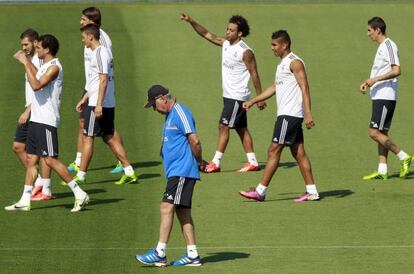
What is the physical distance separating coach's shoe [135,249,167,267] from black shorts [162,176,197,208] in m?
0.66

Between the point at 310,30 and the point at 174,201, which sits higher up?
the point at 310,30

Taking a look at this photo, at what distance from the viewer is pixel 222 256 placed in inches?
657

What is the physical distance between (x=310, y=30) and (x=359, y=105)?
17.6ft

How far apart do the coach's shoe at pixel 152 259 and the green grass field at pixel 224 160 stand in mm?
96

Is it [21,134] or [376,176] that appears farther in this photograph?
[376,176]

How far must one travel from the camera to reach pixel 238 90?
21.8 meters

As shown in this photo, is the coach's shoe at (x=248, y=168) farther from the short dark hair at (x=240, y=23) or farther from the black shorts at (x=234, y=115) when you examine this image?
the short dark hair at (x=240, y=23)

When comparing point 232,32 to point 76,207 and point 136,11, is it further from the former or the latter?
point 136,11

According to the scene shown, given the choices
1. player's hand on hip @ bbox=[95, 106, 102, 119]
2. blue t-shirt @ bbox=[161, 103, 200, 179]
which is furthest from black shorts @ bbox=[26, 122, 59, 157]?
blue t-shirt @ bbox=[161, 103, 200, 179]

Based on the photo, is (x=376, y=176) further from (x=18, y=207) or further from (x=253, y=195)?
(x=18, y=207)

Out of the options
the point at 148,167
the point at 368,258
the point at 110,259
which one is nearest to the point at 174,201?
the point at 110,259

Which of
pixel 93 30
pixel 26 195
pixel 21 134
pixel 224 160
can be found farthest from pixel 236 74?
pixel 26 195

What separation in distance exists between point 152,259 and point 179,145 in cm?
141

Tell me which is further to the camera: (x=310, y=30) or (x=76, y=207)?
(x=310, y=30)
